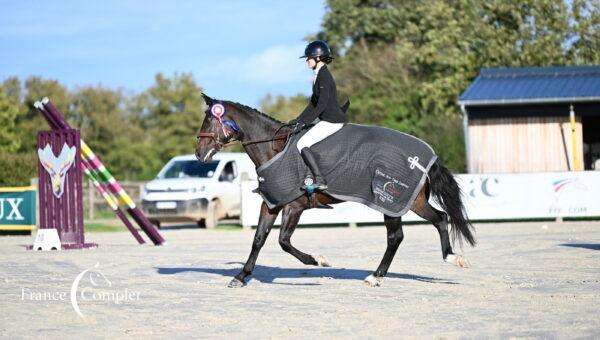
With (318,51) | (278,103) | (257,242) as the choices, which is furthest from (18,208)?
(278,103)

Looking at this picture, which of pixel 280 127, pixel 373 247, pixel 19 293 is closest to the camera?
pixel 19 293

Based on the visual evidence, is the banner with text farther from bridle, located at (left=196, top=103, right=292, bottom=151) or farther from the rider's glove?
the rider's glove

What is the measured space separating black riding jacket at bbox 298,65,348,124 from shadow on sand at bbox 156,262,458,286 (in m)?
1.95

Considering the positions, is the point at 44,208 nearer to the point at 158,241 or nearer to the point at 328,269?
the point at 158,241

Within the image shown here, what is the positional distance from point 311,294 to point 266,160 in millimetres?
1929

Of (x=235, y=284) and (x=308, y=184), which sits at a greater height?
(x=308, y=184)

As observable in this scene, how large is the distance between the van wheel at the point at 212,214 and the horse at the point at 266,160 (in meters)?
16.0

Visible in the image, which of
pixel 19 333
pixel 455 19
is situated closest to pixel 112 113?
pixel 455 19

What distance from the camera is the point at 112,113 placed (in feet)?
215

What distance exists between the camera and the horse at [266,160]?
468 inches

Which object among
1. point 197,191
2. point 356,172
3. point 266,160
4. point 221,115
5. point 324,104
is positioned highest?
point 324,104

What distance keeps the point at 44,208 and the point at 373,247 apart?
624cm

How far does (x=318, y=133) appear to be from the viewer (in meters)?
11.8

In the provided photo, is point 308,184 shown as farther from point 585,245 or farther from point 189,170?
point 189,170
